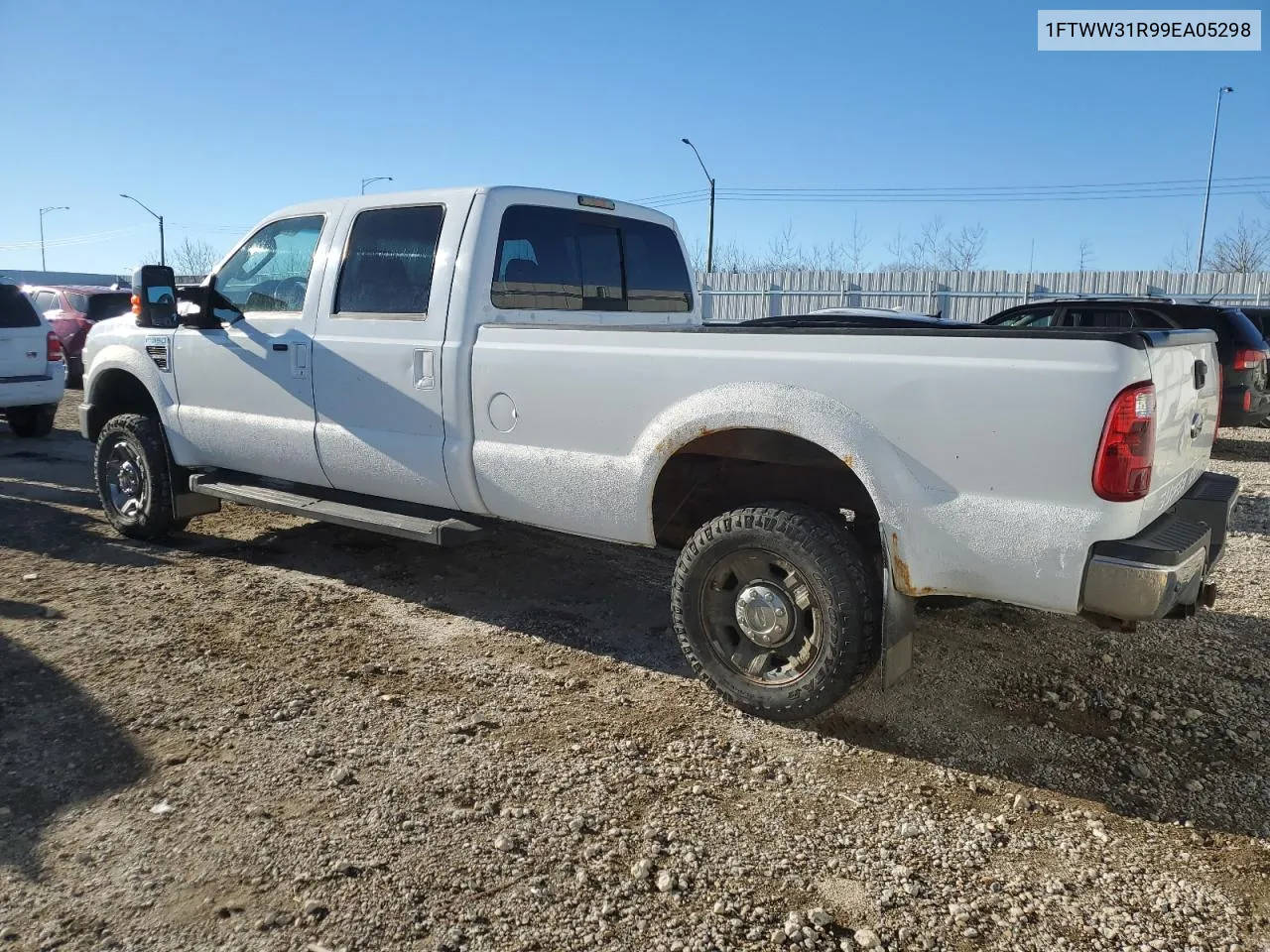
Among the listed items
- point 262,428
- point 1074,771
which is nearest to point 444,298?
point 262,428

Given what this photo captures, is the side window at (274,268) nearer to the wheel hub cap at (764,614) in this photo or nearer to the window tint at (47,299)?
the wheel hub cap at (764,614)

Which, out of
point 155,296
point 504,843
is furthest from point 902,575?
point 155,296

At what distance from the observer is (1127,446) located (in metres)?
2.90

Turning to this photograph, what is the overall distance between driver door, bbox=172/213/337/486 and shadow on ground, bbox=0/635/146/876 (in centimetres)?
162

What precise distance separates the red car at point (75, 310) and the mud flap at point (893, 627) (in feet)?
48.6

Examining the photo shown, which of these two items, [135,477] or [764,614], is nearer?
[764,614]

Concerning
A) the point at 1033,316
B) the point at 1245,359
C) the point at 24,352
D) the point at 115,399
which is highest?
the point at 1033,316

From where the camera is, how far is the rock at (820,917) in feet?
8.40

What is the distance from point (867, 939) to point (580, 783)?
3.69 ft

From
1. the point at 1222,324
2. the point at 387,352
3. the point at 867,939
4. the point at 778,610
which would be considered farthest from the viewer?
the point at 1222,324

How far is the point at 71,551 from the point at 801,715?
193 inches

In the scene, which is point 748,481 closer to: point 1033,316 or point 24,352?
point 1033,316

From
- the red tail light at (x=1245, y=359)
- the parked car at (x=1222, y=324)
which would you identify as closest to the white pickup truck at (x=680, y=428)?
the parked car at (x=1222, y=324)

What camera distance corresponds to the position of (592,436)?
4023mm
